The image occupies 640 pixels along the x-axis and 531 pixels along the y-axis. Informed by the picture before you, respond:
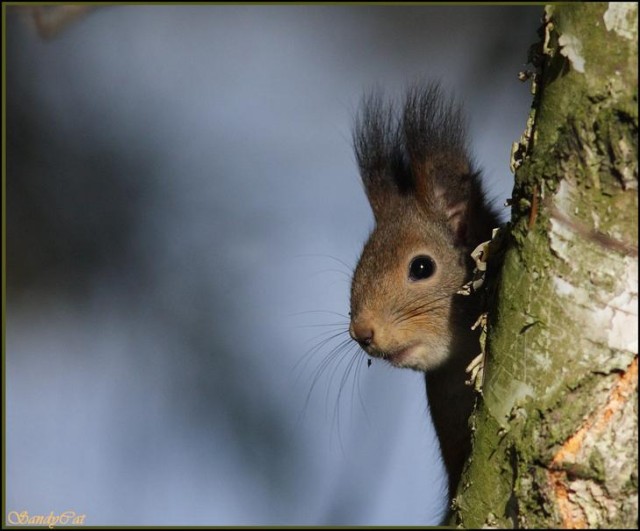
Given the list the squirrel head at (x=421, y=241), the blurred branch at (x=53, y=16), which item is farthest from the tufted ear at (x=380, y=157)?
the blurred branch at (x=53, y=16)

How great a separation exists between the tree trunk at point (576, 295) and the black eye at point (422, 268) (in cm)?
111

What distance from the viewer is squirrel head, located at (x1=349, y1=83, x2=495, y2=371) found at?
7.20 feet

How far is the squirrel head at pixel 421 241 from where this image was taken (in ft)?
7.20

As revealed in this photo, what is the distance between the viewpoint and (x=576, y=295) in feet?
3.54

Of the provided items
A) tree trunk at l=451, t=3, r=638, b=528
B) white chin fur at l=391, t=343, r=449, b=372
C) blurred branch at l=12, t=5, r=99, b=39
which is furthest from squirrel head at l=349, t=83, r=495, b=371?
tree trunk at l=451, t=3, r=638, b=528

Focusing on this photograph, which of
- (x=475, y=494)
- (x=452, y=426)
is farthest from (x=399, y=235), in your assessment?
(x=475, y=494)

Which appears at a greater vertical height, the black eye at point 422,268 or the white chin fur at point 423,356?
the black eye at point 422,268

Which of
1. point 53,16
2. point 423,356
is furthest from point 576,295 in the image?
point 53,16

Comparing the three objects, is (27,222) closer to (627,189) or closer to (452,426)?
(452,426)

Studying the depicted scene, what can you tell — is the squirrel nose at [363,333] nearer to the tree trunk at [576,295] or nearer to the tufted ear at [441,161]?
the tufted ear at [441,161]

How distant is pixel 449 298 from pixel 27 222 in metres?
2.11

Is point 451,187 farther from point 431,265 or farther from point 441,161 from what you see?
point 431,265

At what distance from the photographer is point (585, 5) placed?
1064 millimetres

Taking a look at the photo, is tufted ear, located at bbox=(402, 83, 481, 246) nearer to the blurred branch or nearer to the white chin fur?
the white chin fur
